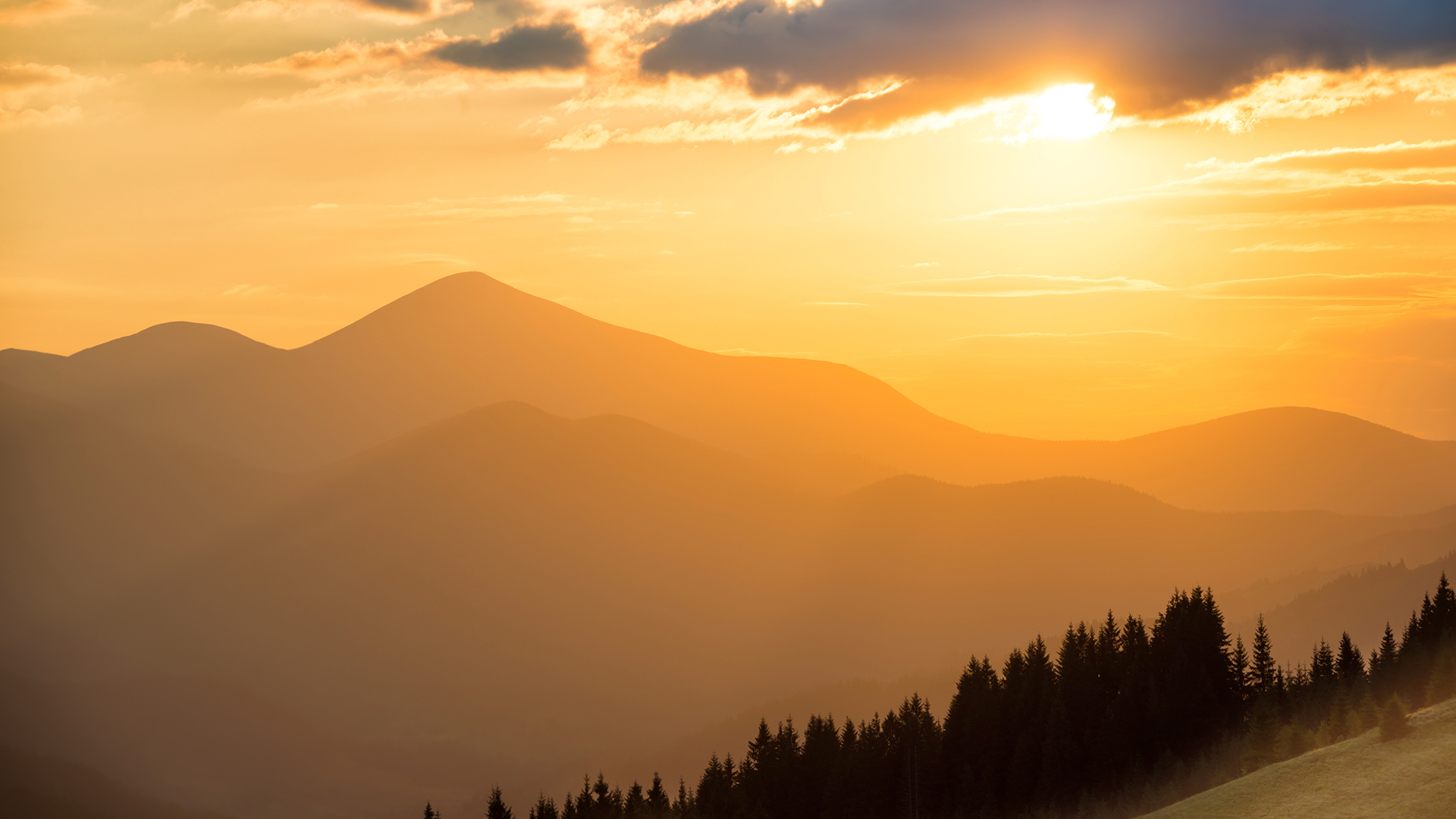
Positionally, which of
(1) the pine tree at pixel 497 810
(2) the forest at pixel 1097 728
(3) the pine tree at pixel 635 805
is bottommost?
(3) the pine tree at pixel 635 805

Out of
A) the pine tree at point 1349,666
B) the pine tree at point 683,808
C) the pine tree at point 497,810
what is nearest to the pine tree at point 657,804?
the pine tree at point 683,808

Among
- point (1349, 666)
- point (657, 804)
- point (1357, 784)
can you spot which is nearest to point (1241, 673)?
point (1349, 666)

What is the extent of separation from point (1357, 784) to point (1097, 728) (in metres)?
31.4

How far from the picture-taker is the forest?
217 ft

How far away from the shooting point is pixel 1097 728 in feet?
245

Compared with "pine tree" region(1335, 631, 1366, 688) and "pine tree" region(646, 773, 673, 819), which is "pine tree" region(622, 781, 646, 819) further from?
"pine tree" region(1335, 631, 1366, 688)

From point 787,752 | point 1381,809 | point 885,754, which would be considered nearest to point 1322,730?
point 1381,809

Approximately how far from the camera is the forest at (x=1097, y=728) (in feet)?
217

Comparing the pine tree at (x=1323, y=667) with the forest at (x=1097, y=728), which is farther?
the pine tree at (x=1323, y=667)

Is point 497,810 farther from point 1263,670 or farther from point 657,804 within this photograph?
point 1263,670

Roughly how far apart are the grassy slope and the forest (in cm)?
840

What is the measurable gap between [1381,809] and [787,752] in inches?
2231

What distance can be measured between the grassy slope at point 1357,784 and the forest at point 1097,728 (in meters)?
8.40

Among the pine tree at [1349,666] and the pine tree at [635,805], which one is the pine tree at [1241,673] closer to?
the pine tree at [1349,666]
